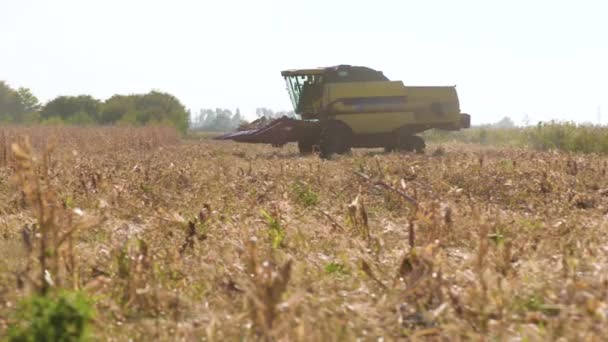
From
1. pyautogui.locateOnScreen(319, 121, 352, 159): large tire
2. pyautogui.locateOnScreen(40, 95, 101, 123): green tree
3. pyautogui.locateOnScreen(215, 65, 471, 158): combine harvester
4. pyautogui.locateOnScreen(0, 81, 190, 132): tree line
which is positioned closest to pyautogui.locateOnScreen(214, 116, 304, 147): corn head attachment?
pyautogui.locateOnScreen(215, 65, 471, 158): combine harvester

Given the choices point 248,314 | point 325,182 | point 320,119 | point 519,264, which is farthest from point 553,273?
point 320,119

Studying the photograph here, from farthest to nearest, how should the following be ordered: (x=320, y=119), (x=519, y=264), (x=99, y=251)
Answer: (x=320, y=119)
(x=99, y=251)
(x=519, y=264)

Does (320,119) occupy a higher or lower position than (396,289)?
higher

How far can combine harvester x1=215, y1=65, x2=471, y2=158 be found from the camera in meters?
15.7

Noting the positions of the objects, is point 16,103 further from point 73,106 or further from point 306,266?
point 306,266

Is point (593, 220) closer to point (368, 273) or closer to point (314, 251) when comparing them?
point (314, 251)

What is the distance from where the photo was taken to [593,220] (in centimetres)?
532

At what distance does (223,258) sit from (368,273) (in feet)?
2.96

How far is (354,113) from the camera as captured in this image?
16188 mm

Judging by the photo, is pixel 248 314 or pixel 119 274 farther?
pixel 119 274

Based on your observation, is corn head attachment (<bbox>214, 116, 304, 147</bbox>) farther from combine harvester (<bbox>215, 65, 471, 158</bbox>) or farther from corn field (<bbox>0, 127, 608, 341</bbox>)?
corn field (<bbox>0, 127, 608, 341</bbox>)

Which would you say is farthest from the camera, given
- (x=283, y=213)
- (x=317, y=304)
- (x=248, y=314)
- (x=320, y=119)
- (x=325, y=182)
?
(x=320, y=119)

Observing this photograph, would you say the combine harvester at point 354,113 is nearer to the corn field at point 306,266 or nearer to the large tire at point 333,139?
the large tire at point 333,139

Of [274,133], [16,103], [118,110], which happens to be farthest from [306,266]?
[16,103]
